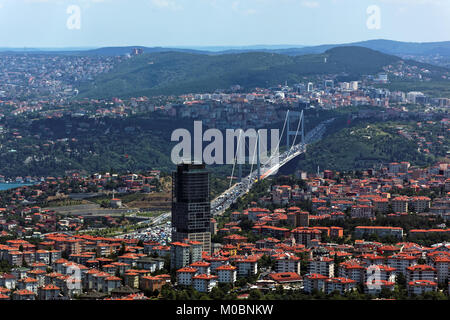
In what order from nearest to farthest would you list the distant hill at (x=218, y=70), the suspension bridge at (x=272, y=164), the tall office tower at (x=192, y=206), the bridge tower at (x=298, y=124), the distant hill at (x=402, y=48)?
the tall office tower at (x=192, y=206) < the suspension bridge at (x=272, y=164) < the bridge tower at (x=298, y=124) < the distant hill at (x=218, y=70) < the distant hill at (x=402, y=48)

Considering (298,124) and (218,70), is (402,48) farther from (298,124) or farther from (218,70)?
(298,124)

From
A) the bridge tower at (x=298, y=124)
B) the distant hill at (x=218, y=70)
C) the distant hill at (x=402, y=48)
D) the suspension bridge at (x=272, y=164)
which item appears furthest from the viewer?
the distant hill at (x=402, y=48)

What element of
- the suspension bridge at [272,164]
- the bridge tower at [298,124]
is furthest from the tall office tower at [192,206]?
the bridge tower at [298,124]

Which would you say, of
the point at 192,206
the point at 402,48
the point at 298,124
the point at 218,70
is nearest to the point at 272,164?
the point at 298,124

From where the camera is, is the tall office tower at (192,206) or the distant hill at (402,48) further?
the distant hill at (402,48)

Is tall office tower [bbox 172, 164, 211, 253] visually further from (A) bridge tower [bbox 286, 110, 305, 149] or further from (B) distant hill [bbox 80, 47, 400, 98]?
(B) distant hill [bbox 80, 47, 400, 98]

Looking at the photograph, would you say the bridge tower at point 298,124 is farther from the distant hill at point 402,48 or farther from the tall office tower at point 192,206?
the distant hill at point 402,48
